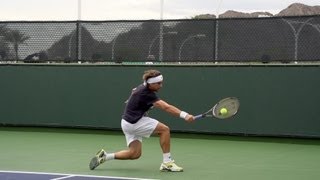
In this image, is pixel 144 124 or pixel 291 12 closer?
pixel 144 124

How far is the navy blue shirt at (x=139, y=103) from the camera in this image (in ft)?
26.9

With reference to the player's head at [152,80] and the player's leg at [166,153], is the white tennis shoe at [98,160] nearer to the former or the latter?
the player's leg at [166,153]

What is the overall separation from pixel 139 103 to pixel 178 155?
7.30 feet

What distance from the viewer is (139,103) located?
8266 millimetres

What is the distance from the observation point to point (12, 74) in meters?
14.8

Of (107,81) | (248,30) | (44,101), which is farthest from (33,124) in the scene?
(248,30)

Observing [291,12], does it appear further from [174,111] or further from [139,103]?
[174,111]

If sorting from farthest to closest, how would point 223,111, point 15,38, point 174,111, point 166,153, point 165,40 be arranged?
point 15,38 → point 165,40 → point 223,111 → point 166,153 → point 174,111

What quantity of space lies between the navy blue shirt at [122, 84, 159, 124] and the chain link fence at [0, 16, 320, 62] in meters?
5.28

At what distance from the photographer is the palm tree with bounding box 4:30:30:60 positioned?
1505 cm

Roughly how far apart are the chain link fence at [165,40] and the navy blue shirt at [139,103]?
528 cm

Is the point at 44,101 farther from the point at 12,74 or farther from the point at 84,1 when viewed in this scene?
the point at 84,1

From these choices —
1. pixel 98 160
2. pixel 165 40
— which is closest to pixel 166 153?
pixel 98 160

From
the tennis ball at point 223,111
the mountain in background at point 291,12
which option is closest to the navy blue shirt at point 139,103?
the tennis ball at point 223,111
